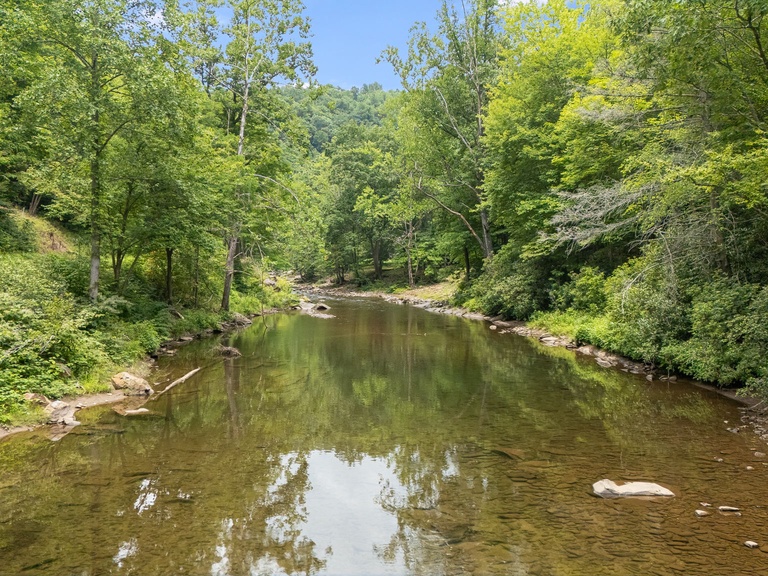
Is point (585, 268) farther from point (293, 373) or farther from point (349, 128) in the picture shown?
point (349, 128)

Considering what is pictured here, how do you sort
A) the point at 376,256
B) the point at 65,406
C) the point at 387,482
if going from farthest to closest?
1. the point at 376,256
2. the point at 65,406
3. the point at 387,482

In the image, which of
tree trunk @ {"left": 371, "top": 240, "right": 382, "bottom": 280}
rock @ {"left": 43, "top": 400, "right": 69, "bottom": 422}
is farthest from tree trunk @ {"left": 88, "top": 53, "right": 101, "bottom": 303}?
tree trunk @ {"left": 371, "top": 240, "right": 382, "bottom": 280}

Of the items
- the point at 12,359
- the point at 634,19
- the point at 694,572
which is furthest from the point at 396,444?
the point at 634,19

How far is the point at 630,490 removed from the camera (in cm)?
646

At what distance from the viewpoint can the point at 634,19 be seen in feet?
32.9

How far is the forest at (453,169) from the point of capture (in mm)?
10570

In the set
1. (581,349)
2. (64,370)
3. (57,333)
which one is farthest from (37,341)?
(581,349)

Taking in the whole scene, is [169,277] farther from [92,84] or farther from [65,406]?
[65,406]

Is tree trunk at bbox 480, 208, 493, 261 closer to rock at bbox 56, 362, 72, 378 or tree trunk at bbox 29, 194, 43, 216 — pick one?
tree trunk at bbox 29, 194, 43, 216

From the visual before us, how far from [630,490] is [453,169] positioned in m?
29.3

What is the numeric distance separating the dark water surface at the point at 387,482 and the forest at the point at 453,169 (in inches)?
98.7

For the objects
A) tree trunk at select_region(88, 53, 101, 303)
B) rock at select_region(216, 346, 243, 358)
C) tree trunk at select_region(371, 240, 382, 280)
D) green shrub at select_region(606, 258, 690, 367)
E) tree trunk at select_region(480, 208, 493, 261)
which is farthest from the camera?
tree trunk at select_region(371, 240, 382, 280)

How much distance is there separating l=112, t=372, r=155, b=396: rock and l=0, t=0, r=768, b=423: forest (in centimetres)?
47

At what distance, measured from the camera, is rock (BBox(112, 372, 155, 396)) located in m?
11.3
